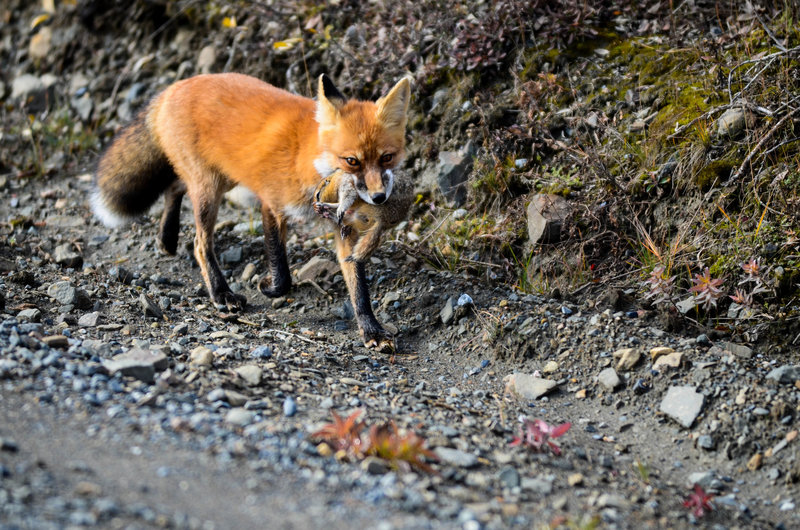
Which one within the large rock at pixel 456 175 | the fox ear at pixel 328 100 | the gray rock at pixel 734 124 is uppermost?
the fox ear at pixel 328 100

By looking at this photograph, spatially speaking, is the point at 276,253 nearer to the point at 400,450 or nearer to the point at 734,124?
the point at 400,450

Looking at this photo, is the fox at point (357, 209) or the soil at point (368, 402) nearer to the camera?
the soil at point (368, 402)

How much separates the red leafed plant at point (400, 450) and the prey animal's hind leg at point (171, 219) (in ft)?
10.3

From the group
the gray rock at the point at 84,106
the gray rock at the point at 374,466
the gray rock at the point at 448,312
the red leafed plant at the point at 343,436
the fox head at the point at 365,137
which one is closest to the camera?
the gray rock at the point at 374,466

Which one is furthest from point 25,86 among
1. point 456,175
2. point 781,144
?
point 781,144

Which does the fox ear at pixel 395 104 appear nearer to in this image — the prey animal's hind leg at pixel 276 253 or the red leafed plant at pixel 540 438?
the prey animal's hind leg at pixel 276 253

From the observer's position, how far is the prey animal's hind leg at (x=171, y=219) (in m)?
5.12

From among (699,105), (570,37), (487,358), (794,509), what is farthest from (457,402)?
(570,37)

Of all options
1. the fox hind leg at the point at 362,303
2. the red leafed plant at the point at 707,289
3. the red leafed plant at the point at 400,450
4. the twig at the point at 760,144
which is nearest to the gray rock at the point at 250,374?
the red leafed plant at the point at 400,450

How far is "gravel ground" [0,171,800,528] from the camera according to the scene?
219cm

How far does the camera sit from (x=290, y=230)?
18.0 feet

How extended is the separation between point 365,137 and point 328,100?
0.34 m

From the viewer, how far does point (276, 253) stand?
4.55 metres

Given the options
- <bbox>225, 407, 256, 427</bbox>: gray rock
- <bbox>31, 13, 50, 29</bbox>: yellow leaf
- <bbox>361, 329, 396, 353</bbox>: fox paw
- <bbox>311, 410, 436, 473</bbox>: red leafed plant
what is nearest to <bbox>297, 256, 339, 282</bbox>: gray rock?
<bbox>361, 329, 396, 353</bbox>: fox paw
